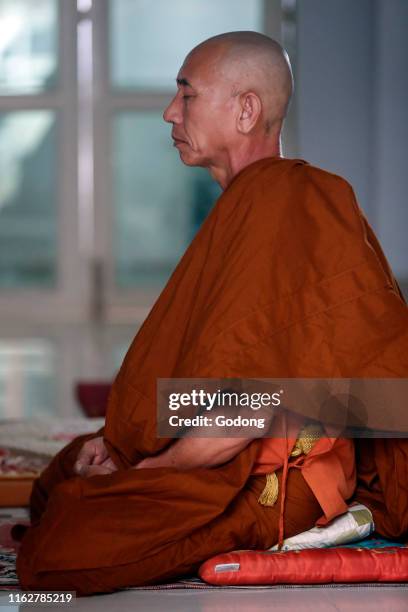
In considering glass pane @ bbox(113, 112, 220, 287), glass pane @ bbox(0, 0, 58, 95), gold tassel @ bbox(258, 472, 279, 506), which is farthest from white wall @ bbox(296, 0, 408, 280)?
gold tassel @ bbox(258, 472, 279, 506)

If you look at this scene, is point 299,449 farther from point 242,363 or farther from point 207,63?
point 207,63

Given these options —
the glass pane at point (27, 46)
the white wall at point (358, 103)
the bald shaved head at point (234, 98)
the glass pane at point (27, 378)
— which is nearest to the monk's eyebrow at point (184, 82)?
the bald shaved head at point (234, 98)

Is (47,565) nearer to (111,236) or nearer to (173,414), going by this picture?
(173,414)

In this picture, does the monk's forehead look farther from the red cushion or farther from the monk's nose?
the red cushion

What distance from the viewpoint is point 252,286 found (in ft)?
5.80

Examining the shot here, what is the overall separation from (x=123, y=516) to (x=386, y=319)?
548mm

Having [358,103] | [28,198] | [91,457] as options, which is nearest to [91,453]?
[91,457]

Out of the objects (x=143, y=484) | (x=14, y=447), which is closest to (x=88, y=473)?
(x=143, y=484)

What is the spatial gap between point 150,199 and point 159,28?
1380 millimetres

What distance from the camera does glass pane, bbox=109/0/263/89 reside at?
862cm

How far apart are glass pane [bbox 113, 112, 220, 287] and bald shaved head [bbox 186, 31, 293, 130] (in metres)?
6.75

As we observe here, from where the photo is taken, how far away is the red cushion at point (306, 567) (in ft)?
6.07

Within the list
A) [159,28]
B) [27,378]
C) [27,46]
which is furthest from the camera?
[27,46]

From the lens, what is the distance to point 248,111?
6.64 feet
